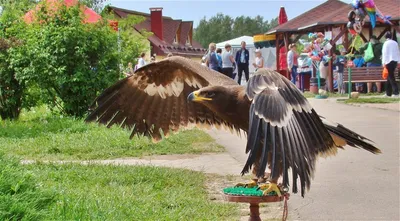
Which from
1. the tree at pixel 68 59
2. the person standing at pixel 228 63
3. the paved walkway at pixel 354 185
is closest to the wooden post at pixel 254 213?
the paved walkway at pixel 354 185

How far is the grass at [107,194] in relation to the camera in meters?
4.88

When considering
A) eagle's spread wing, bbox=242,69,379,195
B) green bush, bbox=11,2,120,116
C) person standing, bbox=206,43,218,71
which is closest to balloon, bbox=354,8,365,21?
person standing, bbox=206,43,218,71

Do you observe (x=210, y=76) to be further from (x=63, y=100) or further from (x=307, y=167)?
(x=63, y=100)

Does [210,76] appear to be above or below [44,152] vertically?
above

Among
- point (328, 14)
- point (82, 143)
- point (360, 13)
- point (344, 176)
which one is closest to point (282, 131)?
point (344, 176)

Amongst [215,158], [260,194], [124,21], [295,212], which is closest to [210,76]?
[295,212]

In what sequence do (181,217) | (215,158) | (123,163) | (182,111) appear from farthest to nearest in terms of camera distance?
(215,158)
(123,163)
(182,111)
(181,217)

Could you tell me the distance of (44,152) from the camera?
31.7 ft

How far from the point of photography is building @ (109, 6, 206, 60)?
4869 centimetres

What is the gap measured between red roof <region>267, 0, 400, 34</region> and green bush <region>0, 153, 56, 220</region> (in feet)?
64.0

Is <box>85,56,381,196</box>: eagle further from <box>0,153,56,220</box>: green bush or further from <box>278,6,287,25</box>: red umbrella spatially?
<box>278,6,287,25</box>: red umbrella

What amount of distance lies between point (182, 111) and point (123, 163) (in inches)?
69.0

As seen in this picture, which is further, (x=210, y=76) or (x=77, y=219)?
(x=210, y=76)

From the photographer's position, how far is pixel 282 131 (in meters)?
4.11
